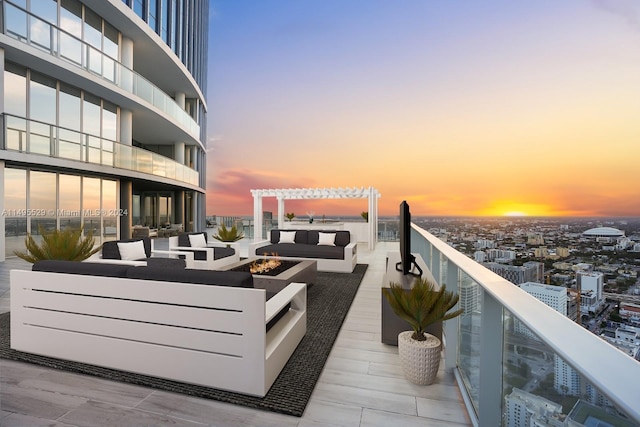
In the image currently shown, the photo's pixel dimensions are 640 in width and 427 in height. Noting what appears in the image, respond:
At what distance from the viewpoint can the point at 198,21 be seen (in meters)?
16.9

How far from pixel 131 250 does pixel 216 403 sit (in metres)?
3.63

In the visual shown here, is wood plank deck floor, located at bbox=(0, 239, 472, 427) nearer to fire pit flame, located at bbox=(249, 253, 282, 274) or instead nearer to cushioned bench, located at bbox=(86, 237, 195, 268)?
fire pit flame, located at bbox=(249, 253, 282, 274)

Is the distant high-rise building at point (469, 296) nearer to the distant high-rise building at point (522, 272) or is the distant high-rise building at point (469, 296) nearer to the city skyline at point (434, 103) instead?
the distant high-rise building at point (522, 272)

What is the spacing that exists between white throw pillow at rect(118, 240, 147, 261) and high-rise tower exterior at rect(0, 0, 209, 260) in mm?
4127

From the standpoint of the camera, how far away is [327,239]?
22.4 ft

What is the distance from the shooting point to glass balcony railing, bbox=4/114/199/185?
6.62 meters

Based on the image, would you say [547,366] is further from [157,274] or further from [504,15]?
[504,15]

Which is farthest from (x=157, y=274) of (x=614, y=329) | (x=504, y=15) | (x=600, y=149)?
(x=504, y=15)

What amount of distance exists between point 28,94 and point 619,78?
10414 mm

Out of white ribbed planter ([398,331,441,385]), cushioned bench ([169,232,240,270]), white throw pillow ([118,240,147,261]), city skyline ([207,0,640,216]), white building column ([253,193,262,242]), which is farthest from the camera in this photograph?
white building column ([253,193,262,242])

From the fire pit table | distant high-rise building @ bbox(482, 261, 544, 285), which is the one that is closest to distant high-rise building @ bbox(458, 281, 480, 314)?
distant high-rise building @ bbox(482, 261, 544, 285)

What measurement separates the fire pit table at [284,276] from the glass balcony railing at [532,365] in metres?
Result: 2.10

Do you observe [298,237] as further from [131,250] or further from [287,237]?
[131,250]

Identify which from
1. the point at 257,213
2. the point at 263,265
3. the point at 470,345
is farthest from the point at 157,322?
the point at 257,213
